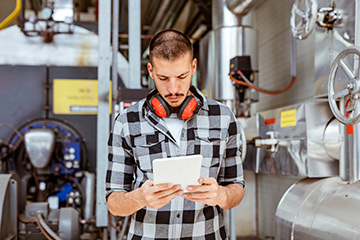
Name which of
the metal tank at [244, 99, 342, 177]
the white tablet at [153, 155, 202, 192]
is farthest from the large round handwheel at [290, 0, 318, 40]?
the white tablet at [153, 155, 202, 192]

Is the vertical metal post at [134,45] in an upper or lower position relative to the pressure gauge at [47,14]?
lower

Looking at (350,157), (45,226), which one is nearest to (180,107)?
(350,157)

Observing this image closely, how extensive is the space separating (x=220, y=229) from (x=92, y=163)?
8.92 feet

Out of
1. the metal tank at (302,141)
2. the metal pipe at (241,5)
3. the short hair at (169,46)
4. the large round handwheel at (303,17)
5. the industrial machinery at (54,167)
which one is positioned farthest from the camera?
the industrial machinery at (54,167)

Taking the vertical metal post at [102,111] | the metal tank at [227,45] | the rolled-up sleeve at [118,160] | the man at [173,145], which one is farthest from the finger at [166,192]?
the metal tank at [227,45]

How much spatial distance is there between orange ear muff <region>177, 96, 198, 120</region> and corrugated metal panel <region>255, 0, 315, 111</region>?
213 cm

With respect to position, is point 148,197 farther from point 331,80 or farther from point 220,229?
point 331,80

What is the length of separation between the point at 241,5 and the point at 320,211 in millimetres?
1933

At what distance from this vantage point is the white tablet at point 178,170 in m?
1.06

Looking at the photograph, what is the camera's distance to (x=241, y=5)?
3.23 metres

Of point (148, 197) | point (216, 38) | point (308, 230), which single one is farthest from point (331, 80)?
point (216, 38)

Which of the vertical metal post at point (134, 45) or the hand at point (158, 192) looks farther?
the vertical metal post at point (134, 45)

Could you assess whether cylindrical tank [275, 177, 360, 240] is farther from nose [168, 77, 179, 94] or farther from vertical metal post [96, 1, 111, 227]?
vertical metal post [96, 1, 111, 227]

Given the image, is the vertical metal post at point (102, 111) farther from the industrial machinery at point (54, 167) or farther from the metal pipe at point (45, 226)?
the industrial machinery at point (54, 167)
